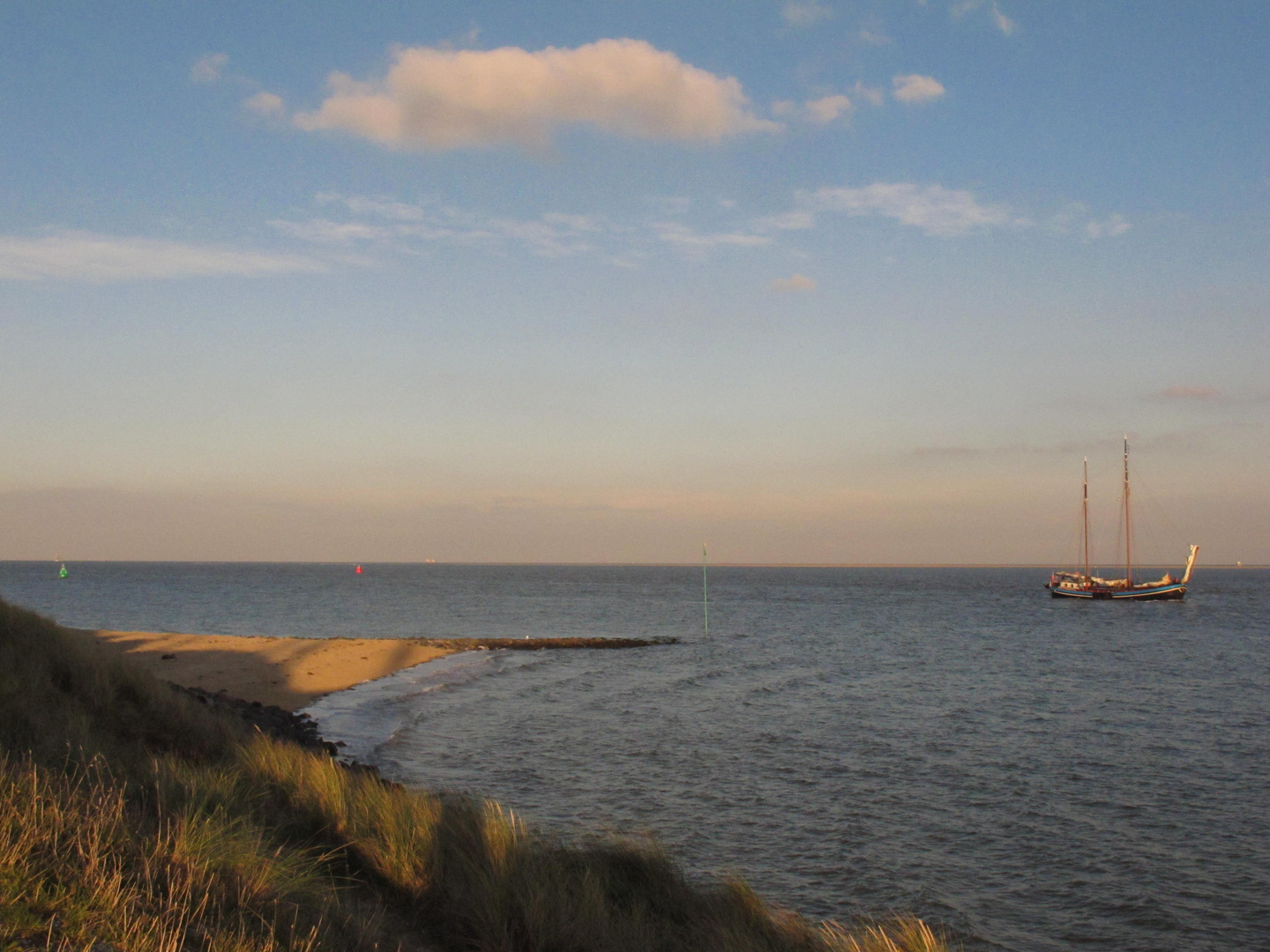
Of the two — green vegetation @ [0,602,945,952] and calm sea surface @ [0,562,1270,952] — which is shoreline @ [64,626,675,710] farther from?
green vegetation @ [0,602,945,952]

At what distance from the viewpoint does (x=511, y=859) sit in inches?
410

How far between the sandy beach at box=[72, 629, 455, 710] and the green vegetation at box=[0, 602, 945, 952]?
18.2m

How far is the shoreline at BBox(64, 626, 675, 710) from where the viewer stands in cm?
3288

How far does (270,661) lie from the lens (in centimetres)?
3988

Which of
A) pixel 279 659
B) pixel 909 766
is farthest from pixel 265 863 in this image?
pixel 279 659

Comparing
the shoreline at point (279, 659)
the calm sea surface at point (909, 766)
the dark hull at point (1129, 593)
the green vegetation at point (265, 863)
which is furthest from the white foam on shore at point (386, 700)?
the dark hull at point (1129, 593)

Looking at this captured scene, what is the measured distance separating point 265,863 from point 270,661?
35.1 meters

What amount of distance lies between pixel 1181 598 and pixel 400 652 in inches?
4369

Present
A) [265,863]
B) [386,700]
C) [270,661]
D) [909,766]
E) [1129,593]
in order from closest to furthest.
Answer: [265,863]
[909,766]
[386,700]
[270,661]
[1129,593]

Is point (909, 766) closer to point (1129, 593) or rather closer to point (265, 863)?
point (265, 863)

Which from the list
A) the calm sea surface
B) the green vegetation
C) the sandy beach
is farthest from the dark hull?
the green vegetation

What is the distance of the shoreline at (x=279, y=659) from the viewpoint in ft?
108

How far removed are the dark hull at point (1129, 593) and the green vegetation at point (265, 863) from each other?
109 meters

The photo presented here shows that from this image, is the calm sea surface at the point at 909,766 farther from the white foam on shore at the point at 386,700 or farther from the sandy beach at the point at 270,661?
the sandy beach at the point at 270,661
